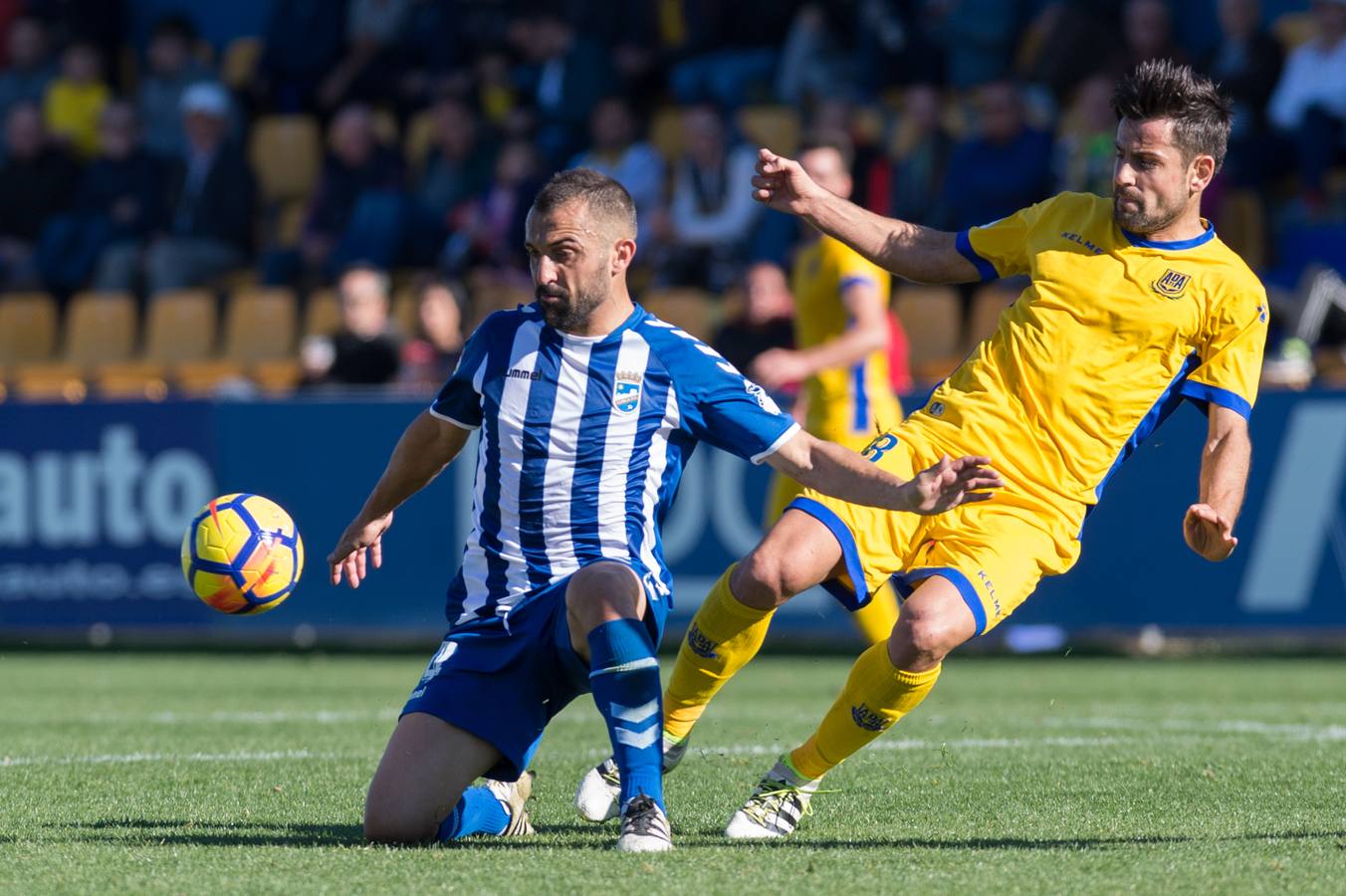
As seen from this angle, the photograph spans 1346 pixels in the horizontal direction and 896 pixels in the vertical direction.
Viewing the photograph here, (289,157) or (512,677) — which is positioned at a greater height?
(289,157)

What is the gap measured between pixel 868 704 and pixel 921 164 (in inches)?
346

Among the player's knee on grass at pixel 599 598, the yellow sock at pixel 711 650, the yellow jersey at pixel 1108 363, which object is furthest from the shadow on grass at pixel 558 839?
the yellow jersey at pixel 1108 363

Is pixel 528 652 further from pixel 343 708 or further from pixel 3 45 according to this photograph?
pixel 3 45

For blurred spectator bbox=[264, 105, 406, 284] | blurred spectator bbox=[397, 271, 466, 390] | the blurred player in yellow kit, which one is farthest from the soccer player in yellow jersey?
blurred spectator bbox=[264, 105, 406, 284]

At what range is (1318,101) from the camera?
39.3 feet

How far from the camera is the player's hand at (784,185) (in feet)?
17.7

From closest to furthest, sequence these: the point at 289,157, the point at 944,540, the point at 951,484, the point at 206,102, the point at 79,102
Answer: the point at 951,484 → the point at 944,540 → the point at 206,102 → the point at 289,157 → the point at 79,102

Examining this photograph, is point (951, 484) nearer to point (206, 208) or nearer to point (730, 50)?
point (730, 50)

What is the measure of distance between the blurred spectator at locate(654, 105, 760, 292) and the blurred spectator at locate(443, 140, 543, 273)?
3.71 feet

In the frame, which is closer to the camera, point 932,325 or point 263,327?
point 932,325

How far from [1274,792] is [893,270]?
1.89 metres

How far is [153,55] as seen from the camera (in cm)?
1727

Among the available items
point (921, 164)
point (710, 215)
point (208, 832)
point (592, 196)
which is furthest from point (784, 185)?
point (710, 215)

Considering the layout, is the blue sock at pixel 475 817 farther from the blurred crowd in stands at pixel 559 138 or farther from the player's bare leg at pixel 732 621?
the blurred crowd in stands at pixel 559 138
